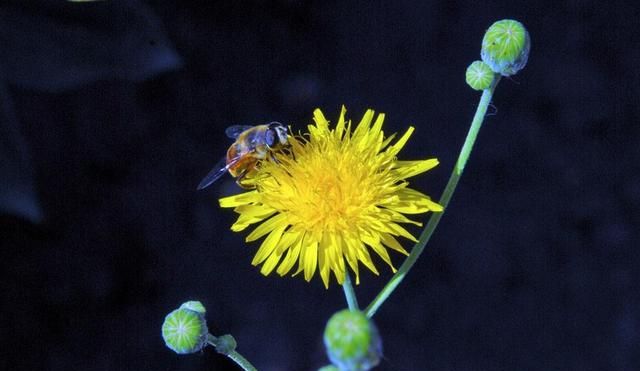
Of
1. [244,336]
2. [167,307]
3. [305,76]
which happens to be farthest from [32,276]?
[305,76]

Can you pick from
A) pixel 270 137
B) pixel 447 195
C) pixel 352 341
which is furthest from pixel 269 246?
pixel 352 341

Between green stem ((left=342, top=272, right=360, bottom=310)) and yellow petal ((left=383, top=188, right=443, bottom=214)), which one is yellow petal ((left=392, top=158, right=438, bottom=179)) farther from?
green stem ((left=342, top=272, right=360, bottom=310))

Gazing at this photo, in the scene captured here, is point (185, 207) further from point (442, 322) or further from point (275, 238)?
point (275, 238)

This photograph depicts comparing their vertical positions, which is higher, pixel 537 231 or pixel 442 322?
pixel 537 231

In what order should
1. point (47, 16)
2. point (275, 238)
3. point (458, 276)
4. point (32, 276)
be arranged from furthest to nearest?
1. point (458, 276)
2. point (32, 276)
3. point (47, 16)
4. point (275, 238)

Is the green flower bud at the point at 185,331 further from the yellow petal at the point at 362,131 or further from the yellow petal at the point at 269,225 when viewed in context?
the yellow petal at the point at 362,131

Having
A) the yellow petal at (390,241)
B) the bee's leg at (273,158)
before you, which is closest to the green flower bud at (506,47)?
the yellow petal at (390,241)

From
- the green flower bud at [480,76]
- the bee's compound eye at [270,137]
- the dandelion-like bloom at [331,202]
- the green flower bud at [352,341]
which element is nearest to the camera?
the green flower bud at [352,341]

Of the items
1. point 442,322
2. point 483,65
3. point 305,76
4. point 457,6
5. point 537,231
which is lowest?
point 442,322
